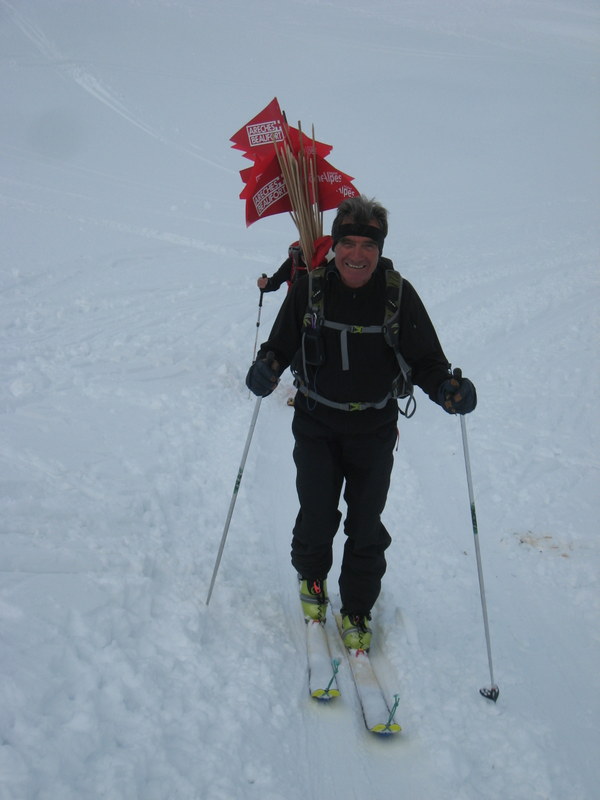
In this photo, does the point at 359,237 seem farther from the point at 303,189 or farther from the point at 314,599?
the point at 314,599

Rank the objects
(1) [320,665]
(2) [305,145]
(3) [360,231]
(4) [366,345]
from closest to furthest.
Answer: (3) [360,231]
(4) [366,345]
(1) [320,665]
(2) [305,145]

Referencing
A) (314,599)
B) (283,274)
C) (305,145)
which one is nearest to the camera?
(314,599)

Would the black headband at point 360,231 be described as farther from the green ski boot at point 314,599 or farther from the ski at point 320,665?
the ski at point 320,665

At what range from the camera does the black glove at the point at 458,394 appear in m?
3.22

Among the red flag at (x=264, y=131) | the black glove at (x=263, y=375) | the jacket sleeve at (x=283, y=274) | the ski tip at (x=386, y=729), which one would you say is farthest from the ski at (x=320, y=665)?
the jacket sleeve at (x=283, y=274)

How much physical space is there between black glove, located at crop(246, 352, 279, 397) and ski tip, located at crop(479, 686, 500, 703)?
79.1 inches

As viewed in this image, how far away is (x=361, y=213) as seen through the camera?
10.4ft

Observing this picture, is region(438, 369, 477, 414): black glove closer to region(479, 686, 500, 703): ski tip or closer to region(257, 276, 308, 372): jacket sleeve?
region(257, 276, 308, 372): jacket sleeve

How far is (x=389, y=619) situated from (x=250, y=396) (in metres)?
3.72

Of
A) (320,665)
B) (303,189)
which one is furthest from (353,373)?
(303,189)

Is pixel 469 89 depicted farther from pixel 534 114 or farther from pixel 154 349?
pixel 154 349

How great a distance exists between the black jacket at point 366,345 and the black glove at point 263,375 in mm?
60

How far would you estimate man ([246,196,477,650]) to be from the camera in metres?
3.22

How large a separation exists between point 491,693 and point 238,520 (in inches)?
89.0
